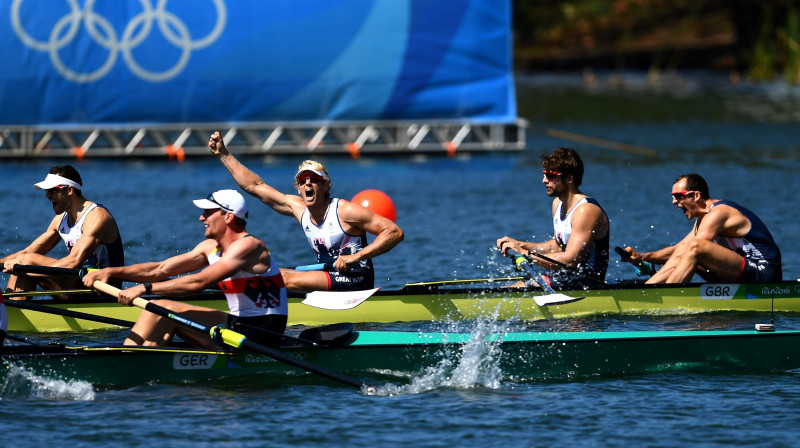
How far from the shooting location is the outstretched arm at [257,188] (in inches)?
488

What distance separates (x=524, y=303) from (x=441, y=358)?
2755 mm

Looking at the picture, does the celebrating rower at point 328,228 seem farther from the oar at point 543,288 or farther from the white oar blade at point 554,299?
the white oar blade at point 554,299

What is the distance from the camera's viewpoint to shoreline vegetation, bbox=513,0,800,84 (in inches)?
2379

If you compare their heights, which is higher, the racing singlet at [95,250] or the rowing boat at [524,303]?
the racing singlet at [95,250]

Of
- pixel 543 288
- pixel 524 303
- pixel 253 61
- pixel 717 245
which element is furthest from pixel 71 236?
pixel 253 61

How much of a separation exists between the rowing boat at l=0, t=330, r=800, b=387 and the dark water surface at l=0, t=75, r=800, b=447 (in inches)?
5.4

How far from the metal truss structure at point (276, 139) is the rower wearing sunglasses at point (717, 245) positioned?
659 inches

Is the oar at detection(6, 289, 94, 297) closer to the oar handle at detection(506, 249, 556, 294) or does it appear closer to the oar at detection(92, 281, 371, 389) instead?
the oar at detection(92, 281, 371, 389)

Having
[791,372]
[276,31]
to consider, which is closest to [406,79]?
[276,31]

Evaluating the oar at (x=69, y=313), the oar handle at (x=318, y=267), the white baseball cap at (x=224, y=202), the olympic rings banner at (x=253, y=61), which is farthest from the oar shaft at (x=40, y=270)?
the olympic rings banner at (x=253, y=61)

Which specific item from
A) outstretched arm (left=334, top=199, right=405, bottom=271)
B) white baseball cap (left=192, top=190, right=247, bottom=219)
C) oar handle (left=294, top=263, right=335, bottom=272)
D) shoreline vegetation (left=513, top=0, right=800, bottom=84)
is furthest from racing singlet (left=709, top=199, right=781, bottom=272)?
shoreline vegetation (left=513, top=0, right=800, bottom=84)

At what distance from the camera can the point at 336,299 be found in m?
12.1

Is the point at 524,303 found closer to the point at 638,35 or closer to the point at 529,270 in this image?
the point at 529,270

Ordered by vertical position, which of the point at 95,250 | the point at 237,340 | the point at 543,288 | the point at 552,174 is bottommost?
the point at 237,340
